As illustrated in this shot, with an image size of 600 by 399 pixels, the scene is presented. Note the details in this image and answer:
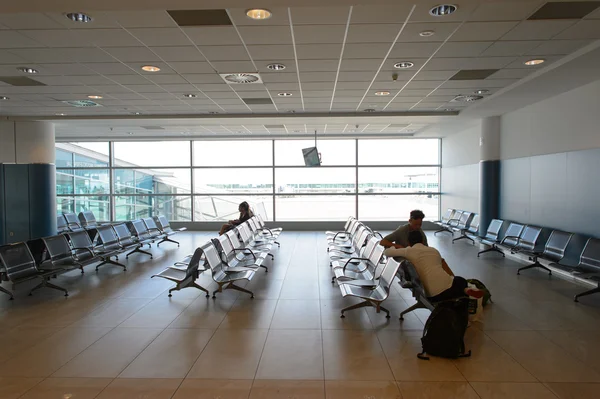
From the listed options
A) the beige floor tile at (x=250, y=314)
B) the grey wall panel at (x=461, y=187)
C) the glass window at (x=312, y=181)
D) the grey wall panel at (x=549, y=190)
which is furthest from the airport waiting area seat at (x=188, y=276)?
the glass window at (x=312, y=181)

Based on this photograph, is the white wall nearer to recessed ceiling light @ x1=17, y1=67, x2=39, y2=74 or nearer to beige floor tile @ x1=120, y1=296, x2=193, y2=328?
beige floor tile @ x1=120, y1=296, x2=193, y2=328

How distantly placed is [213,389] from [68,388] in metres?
1.23

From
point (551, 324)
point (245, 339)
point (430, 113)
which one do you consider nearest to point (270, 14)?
point (245, 339)

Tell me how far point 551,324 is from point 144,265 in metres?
7.31

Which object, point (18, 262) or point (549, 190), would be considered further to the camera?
point (549, 190)

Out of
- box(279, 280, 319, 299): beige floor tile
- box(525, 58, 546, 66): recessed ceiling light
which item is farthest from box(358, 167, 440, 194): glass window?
box(525, 58, 546, 66): recessed ceiling light

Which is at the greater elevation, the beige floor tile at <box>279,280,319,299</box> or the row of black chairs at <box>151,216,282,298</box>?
the row of black chairs at <box>151,216,282,298</box>

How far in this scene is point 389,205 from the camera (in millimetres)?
15406

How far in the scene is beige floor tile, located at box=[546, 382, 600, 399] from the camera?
3156 mm

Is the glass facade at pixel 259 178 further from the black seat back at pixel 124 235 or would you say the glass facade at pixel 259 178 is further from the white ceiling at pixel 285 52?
the black seat back at pixel 124 235

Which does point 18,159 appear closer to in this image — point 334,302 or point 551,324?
point 334,302

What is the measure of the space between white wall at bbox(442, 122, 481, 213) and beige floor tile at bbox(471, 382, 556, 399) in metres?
9.08

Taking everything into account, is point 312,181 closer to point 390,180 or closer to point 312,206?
point 312,206

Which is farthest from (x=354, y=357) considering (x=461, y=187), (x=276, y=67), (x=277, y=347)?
(x=461, y=187)
